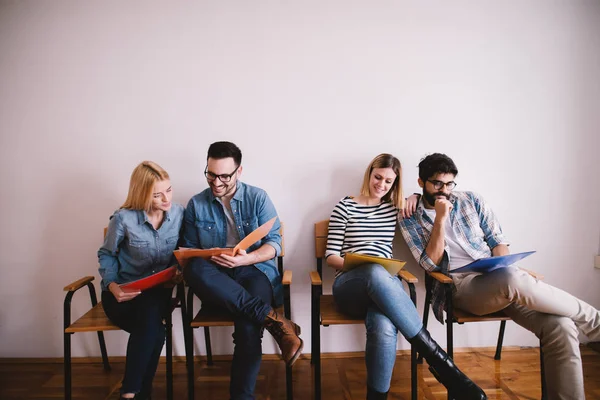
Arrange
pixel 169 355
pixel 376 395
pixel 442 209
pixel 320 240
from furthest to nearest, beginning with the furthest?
pixel 320 240 → pixel 442 209 → pixel 169 355 → pixel 376 395

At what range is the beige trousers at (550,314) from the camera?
58.2 inches

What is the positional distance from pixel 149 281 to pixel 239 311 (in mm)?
436

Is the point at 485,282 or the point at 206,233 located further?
the point at 206,233

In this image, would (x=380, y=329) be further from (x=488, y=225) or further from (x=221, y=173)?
(x=221, y=173)

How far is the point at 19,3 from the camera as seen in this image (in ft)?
6.89

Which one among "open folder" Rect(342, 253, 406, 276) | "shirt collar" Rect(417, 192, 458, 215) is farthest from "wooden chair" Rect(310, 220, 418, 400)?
"shirt collar" Rect(417, 192, 458, 215)

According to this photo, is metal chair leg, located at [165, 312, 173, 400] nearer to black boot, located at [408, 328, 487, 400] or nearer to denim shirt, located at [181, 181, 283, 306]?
denim shirt, located at [181, 181, 283, 306]

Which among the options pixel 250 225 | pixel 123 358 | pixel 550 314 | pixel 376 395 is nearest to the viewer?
pixel 376 395

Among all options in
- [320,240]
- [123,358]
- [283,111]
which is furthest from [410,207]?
[123,358]

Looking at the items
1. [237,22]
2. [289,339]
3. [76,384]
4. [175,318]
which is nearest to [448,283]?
[289,339]

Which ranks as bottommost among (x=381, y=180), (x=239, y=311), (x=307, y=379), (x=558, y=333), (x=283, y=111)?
(x=307, y=379)

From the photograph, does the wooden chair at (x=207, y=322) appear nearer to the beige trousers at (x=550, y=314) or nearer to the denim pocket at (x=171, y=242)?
the denim pocket at (x=171, y=242)

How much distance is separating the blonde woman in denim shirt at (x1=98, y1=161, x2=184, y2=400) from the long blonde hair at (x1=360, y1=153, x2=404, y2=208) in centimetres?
111

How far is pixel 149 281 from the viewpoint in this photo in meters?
1.54
